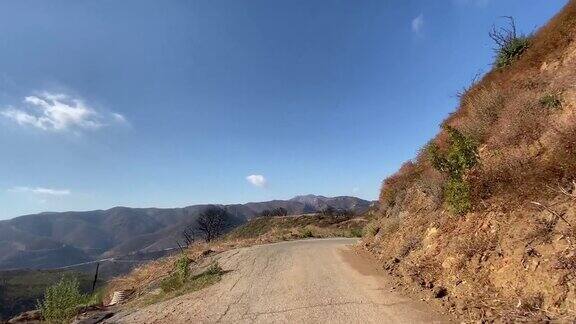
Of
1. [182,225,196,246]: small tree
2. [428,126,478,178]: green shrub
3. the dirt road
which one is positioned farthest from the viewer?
[182,225,196,246]: small tree

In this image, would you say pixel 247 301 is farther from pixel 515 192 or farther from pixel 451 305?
pixel 515 192

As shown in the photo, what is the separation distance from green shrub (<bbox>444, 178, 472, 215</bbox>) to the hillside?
1.1 inches

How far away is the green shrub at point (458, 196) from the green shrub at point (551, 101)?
117 inches

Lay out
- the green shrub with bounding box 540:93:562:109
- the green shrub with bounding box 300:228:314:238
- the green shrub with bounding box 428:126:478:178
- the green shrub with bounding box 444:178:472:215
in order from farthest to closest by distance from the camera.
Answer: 1. the green shrub with bounding box 300:228:314:238
2. the green shrub with bounding box 428:126:478:178
3. the green shrub with bounding box 540:93:562:109
4. the green shrub with bounding box 444:178:472:215

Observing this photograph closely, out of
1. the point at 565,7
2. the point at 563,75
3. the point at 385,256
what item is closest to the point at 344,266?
the point at 385,256

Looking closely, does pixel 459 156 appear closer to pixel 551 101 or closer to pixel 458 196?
pixel 458 196

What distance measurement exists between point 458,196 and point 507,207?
1.70 meters

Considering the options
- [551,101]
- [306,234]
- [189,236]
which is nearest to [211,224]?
[189,236]

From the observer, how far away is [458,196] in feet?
35.5

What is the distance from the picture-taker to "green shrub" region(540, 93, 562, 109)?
1071 cm

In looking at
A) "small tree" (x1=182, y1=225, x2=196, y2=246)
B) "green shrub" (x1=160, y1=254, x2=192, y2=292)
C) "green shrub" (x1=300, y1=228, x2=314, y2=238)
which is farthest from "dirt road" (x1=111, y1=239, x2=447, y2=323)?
"small tree" (x1=182, y1=225, x2=196, y2=246)

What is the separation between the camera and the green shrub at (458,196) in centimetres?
1057

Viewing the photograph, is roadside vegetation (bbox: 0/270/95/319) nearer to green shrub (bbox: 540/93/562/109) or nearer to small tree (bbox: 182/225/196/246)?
small tree (bbox: 182/225/196/246)

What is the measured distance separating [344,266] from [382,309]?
19.2 ft
